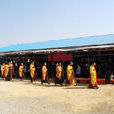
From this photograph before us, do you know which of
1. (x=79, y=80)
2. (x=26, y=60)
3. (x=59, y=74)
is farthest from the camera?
(x=26, y=60)

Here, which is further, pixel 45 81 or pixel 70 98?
pixel 45 81

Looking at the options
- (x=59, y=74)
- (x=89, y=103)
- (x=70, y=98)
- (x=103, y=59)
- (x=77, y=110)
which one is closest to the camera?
(x=77, y=110)

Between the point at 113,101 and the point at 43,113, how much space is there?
115 inches

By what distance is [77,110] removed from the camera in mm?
6492

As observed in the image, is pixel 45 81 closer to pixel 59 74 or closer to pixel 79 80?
pixel 59 74

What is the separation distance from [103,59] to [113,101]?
7.36 metres

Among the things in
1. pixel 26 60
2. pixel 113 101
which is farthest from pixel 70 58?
pixel 113 101

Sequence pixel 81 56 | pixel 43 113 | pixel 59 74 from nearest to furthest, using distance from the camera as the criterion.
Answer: pixel 43 113
pixel 59 74
pixel 81 56

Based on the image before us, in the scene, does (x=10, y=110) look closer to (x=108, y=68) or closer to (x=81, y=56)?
(x=108, y=68)

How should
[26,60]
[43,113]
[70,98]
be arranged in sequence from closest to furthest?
[43,113], [70,98], [26,60]

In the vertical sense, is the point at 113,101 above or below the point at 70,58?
below

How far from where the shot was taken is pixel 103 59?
1471 cm

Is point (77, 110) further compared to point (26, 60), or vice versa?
point (26, 60)

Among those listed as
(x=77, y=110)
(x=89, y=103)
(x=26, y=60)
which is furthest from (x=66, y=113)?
(x=26, y=60)
